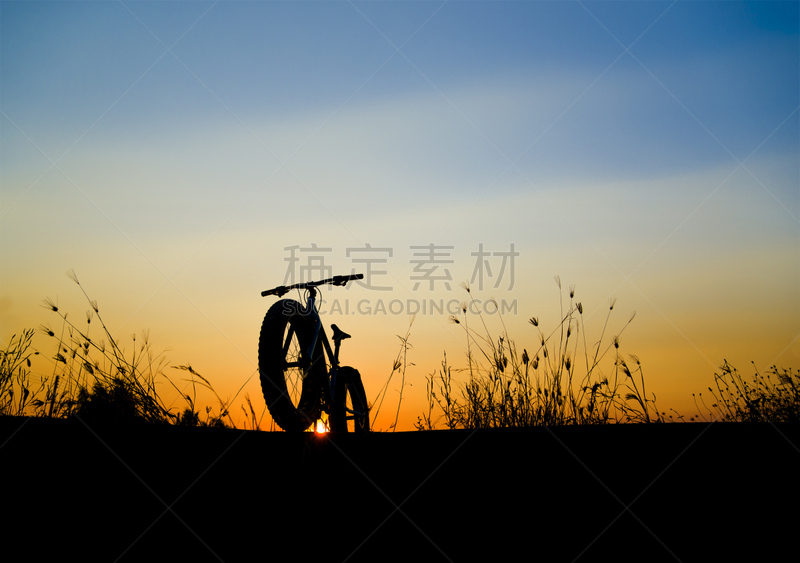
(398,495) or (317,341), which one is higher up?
(317,341)

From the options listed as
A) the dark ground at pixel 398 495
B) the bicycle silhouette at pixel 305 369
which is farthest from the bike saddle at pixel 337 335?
the dark ground at pixel 398 495

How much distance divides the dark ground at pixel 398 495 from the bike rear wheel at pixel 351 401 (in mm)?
2383

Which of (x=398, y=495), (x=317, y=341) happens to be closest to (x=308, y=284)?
(x=317, y=341)

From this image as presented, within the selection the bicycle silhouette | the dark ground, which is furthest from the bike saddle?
the dark ground

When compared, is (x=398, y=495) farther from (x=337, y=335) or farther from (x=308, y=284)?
(x=337, y=335)

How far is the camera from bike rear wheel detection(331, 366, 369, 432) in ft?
17.8

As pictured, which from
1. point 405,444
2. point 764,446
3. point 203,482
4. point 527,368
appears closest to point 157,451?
point 203,482

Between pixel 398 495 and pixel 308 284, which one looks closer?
pixel 398 495

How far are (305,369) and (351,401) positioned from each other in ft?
4.60

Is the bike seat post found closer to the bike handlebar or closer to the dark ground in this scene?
the bike handlebar

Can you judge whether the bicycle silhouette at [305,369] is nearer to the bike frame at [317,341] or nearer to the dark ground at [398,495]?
the bike frame at [317,341]

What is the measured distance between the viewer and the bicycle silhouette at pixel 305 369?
14.3 feet

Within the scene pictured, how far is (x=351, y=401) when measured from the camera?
5902 millimetres

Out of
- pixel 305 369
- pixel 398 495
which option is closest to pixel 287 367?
pixel 305 369
